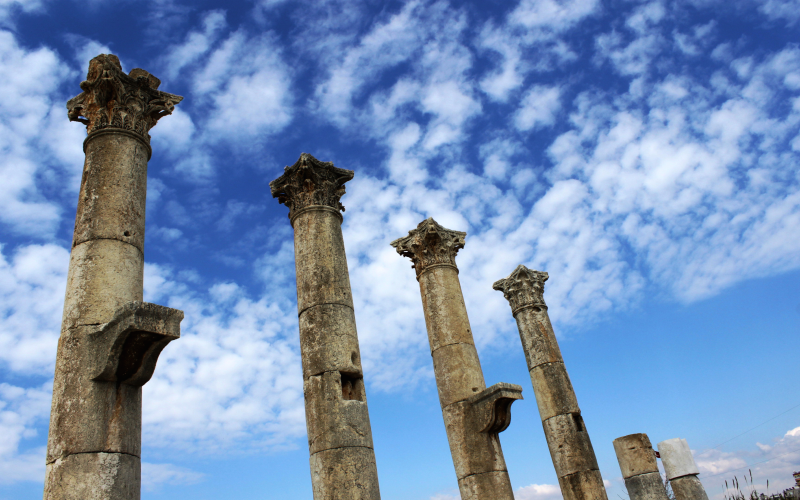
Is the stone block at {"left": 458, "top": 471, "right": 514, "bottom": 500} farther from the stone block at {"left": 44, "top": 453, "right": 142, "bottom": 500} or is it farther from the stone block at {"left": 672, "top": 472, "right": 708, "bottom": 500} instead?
the stone block at {"left": 44, "top": 453, "right": 142, "bottom": 500}

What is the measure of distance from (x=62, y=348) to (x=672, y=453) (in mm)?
13854

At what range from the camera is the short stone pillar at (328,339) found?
7.32 m

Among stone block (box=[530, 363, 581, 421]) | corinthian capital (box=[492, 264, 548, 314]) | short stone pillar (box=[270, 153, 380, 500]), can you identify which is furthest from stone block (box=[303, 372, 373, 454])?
corinthian capital (box=[492, 264, 548, 314])

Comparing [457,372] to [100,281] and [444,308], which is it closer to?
[444,308]

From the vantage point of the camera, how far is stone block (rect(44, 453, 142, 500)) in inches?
201

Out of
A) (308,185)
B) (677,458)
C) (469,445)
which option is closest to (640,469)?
(677,458)

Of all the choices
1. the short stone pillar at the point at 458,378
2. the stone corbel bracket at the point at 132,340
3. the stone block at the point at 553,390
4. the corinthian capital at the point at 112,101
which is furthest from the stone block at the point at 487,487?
the corinthian capital at the point at 112,101

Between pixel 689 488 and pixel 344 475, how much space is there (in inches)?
413

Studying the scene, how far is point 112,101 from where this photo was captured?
24.7 ft

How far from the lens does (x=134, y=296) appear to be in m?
6.39

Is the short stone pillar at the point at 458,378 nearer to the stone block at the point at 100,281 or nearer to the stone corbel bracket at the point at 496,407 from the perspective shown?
the stone corbel bracket at the point at 496,407

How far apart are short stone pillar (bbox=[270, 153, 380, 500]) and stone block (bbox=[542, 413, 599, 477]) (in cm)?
784

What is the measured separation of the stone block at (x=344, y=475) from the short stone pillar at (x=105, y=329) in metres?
2.49

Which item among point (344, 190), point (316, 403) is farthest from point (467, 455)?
point (344, 190)
